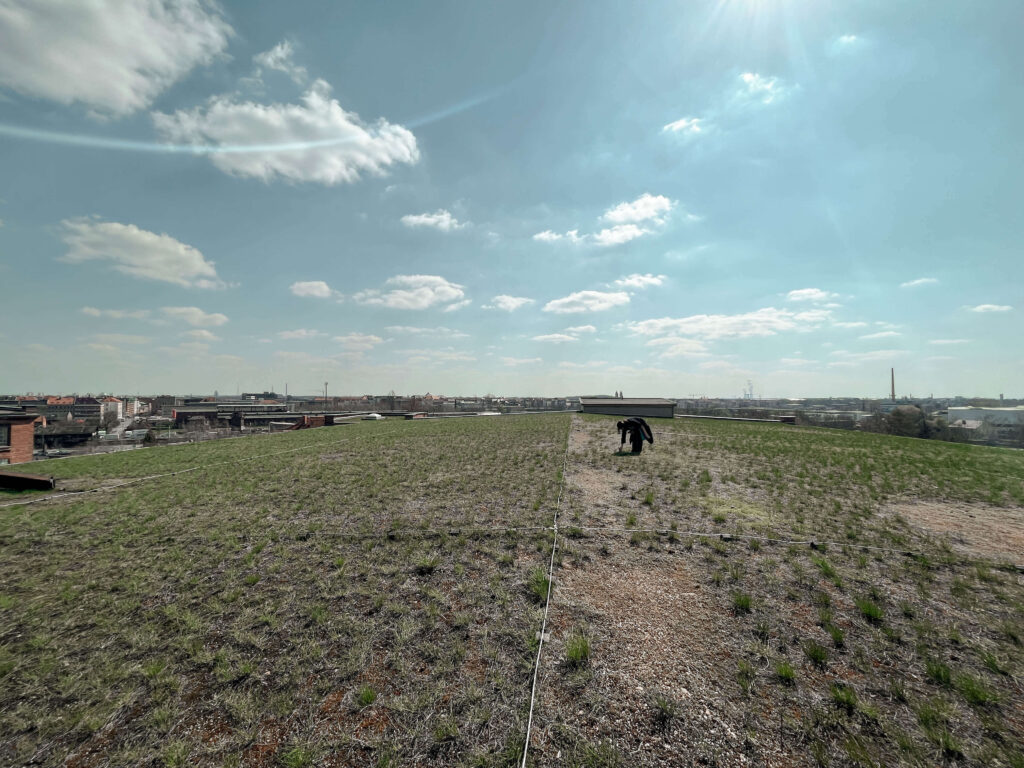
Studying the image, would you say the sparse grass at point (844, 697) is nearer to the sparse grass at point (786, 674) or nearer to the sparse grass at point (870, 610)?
the sparse grass at point (786, 674)

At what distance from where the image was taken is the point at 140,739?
3326 mm

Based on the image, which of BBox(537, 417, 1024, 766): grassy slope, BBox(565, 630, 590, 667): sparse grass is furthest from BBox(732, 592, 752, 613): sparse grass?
BBox(565, 630, 590, 667): sparse grass

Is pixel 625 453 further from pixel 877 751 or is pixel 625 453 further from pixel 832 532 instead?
pixel 877 751

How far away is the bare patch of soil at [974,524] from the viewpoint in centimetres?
743

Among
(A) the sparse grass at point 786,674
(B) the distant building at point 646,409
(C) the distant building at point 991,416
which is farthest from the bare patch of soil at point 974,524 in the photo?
(C) the distant building at point 991,416

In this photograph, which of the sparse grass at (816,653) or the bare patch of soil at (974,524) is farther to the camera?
the bare patch of soil at (974,524)

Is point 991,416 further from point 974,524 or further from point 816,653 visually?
point 816,653

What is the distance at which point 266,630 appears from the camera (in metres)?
4.85

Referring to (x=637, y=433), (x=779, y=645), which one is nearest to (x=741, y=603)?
(x=779, y=645)

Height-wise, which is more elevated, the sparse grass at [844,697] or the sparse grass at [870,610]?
the sparse grass at [870,610]

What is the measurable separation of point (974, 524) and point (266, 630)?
15153 mm

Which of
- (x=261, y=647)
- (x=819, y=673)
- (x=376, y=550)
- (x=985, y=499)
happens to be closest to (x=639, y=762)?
(x=819, y=673)

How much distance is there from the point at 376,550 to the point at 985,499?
17499 millimetres

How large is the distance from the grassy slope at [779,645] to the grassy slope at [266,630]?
935 millimetres
